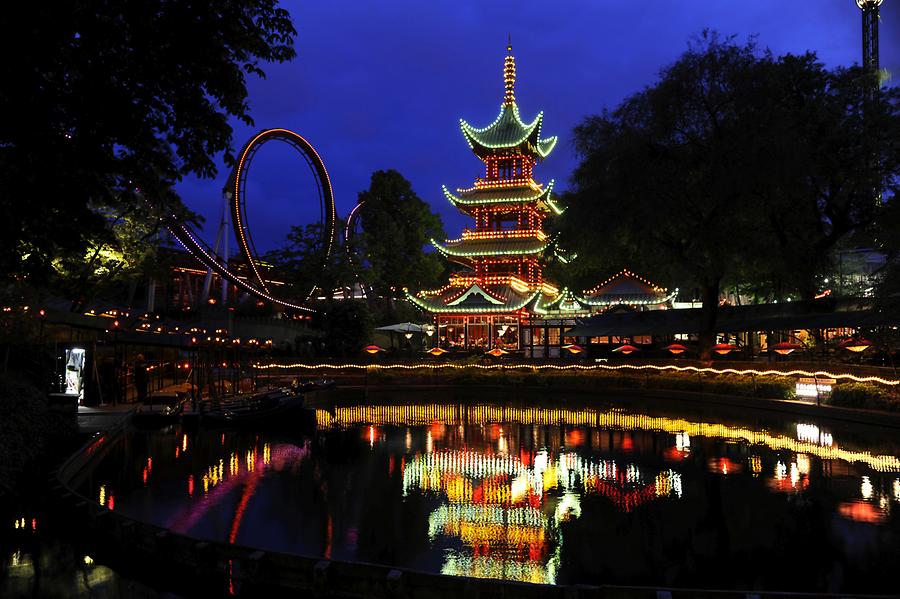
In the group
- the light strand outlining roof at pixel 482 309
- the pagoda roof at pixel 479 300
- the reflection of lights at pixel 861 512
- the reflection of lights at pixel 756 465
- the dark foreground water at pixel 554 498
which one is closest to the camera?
the dark foreground water at pixel 554 498

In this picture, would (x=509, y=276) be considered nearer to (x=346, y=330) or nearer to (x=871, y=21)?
(x=346, y=330)

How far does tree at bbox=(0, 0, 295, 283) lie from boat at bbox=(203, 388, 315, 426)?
15.8 meters

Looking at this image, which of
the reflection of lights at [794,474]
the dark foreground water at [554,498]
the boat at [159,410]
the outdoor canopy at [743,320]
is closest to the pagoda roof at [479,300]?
the outdoor canopy at [743,320]

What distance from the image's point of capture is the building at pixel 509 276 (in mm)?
56031

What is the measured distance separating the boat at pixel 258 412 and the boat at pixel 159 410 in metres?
1.17

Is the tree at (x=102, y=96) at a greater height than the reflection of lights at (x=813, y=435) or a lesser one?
greater

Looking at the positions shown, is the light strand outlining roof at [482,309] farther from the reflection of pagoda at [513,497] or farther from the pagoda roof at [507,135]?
the reflection of pagoda at [513,497]

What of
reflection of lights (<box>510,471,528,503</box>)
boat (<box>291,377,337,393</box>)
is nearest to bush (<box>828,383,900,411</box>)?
reflection of lights (<box>510,471,528,503</box>)

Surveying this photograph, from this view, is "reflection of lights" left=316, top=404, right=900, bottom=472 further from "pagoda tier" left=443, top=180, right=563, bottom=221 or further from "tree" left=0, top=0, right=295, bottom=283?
"pagoda tier" left=443, top=180, right=563, bottom=221

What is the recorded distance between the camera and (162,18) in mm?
9500

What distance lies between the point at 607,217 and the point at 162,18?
95.5 ft

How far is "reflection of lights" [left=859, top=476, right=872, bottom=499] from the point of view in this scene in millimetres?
15155

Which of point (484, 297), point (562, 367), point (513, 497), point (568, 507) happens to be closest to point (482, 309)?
point (484, 297)

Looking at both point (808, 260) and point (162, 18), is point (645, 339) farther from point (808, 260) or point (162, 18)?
point (162, 18)
